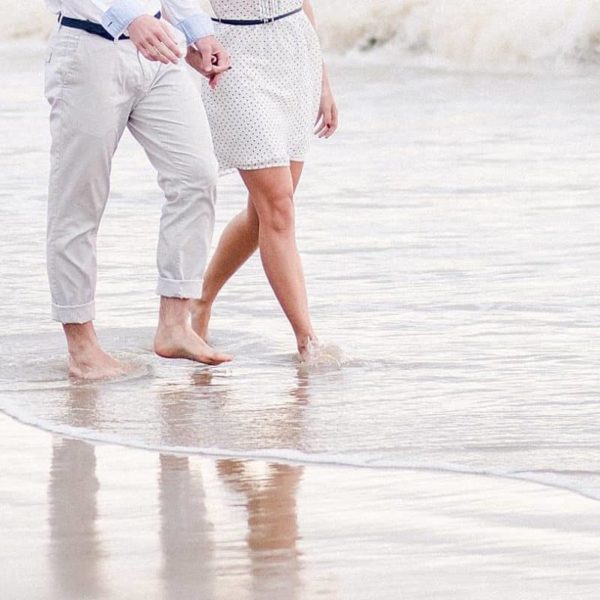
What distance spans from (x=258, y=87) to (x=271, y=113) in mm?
86

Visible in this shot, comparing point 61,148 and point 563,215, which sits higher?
point 61,148

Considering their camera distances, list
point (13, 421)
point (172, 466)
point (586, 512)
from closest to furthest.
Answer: point (586, 512)
point (172, 466)
point (13, 421)

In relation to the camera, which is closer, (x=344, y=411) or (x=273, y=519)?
(x=273, y=519)

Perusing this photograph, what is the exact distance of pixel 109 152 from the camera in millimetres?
5711

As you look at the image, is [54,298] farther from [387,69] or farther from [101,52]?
[387,69]

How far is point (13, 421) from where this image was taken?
5.29 m

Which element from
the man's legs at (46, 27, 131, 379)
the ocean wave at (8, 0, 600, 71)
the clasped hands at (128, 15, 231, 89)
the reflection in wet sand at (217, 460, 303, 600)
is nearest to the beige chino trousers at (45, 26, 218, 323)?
the man's legs at (46, 27, 131, 379)

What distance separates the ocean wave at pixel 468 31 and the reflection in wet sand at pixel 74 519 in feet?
50.2

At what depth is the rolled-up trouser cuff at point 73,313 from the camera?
19.3ft

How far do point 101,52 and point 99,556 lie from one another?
2039 millimetres

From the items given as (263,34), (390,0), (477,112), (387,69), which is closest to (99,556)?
(263,34)

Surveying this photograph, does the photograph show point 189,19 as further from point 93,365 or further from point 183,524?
point 183,524

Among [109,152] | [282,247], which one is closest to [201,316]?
[282,247]

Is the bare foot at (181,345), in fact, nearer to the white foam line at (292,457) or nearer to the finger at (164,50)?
the white foam line at (292,457)
